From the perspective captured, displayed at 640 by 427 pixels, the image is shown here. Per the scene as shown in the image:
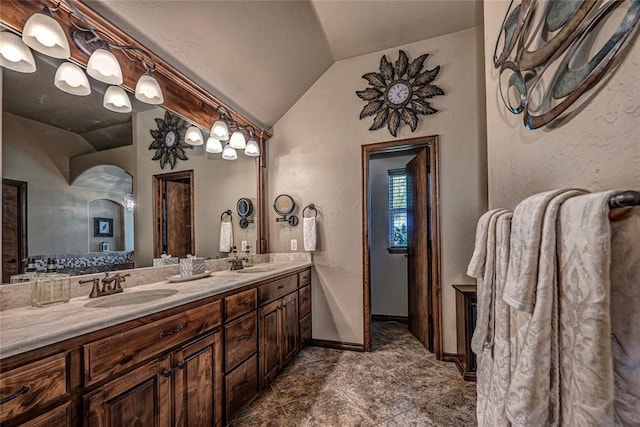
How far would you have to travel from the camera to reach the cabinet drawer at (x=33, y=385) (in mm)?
778

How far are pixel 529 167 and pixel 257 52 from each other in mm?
2237

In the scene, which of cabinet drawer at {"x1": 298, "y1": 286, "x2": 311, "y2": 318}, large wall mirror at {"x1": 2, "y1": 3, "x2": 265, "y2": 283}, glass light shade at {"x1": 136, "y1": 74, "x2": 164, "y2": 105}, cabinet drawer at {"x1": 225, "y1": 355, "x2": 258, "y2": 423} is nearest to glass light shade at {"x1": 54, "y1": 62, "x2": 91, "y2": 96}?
large wall mirror at {"x1": 2, "y1": 3, "x2": 265, "y2": 283}

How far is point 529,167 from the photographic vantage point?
101cm

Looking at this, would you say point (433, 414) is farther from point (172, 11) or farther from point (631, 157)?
point (172, 11)

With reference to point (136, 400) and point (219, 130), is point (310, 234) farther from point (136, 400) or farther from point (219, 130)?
point (136, 400)

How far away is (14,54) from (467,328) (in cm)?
323

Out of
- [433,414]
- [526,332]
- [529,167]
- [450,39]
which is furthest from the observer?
[450,39]

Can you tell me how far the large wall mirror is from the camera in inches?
50.7

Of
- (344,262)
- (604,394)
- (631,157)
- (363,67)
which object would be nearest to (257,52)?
(363,67)

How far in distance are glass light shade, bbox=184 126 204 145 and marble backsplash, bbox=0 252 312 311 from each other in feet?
3.42

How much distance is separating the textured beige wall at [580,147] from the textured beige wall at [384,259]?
8.54 ft

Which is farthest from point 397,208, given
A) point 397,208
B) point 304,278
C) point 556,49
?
point 556,49

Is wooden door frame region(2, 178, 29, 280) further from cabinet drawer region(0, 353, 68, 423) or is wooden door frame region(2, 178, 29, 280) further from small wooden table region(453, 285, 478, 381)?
small wooden table region(453, 285, 478, 381)

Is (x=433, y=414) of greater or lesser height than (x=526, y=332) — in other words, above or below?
below
